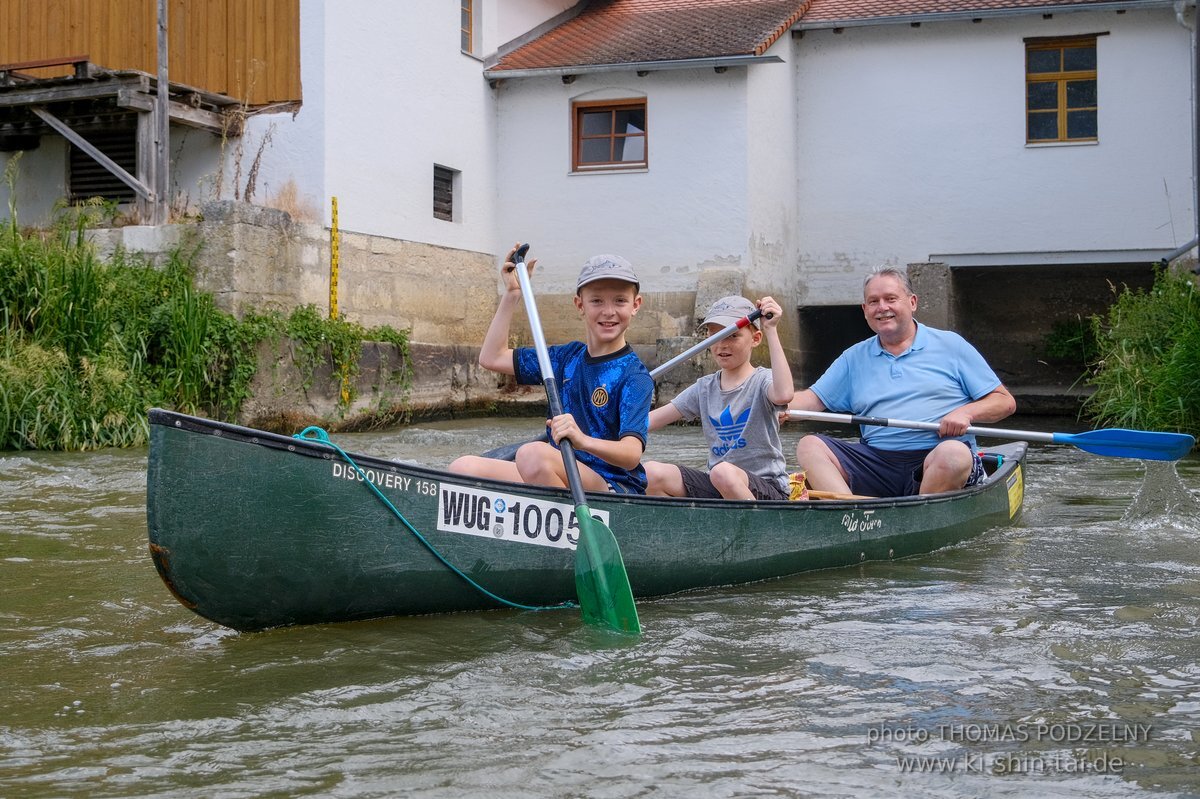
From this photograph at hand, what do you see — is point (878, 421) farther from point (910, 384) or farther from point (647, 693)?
point (647, 693)

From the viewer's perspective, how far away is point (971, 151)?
16500 millimetres

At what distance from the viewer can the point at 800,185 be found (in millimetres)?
17484

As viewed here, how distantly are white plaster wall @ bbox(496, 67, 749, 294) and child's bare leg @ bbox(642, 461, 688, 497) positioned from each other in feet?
35.2

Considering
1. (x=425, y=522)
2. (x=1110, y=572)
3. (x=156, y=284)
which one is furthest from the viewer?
(x=156, y=284)

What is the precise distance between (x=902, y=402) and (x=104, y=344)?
7003mm

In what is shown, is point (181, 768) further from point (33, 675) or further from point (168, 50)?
point (168, 50)

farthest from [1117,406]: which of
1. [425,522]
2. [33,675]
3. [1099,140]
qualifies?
[33,675]

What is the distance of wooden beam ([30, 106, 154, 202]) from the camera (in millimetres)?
12464

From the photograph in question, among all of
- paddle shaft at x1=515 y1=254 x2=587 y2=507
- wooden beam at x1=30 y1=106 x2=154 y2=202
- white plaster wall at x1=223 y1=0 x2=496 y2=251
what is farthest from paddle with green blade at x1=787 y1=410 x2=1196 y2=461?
white plaster wall at x1=223 y1=0 x2=496 y2=251

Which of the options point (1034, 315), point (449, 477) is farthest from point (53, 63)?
point (1034, 315)

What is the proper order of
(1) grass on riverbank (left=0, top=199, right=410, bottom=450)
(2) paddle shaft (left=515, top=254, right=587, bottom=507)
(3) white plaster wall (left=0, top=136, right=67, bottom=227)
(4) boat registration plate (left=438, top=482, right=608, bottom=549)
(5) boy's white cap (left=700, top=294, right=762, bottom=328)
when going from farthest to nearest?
(3) white plaster wall (left=0, top=136, right=67, bottom=227), (1) grass on riverbank (left=0, top=199, right=410, bottom=450), (5) boy's white cap (left=700, top=294, right=762, bottom=328), (2) paddle shaft (left=515, top=254, right=587, bottom=507), (4) boat registration plate (left=438, top=482, right=608, bottom=549)

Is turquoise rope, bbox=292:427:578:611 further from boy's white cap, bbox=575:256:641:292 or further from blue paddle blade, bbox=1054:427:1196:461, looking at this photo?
blue paddle blade, bbox=1054:427:1196:461

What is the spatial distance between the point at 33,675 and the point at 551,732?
1.54 metres

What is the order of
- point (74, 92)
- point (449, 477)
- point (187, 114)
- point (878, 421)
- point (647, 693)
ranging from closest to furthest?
1. point (647, 693)
2. point (449, 477)
3. point (878, 421)
4. point (74, 92)
5. point (187, 114)
